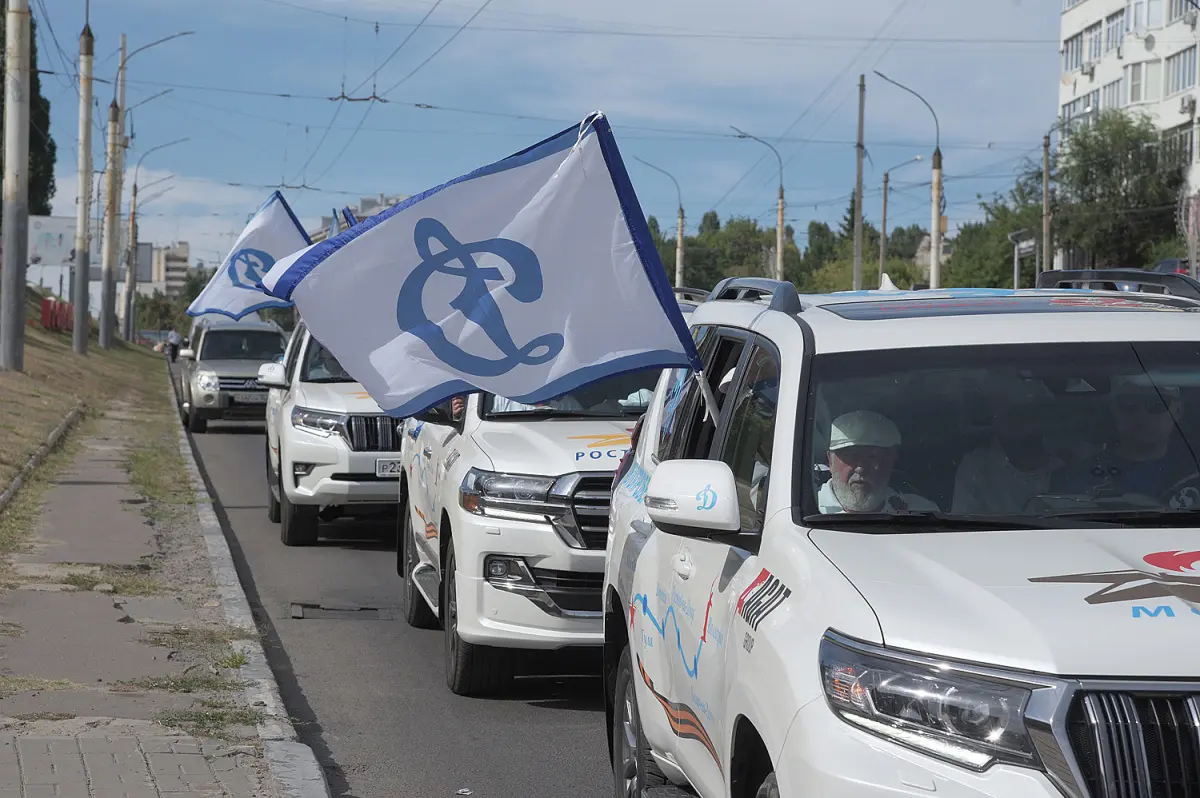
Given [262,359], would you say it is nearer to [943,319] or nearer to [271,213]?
[271,213]

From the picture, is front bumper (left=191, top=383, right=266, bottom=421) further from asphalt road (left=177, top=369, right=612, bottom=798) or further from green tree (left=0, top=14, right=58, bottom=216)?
green tree (left=0, top=14, right=58, bottom=216)

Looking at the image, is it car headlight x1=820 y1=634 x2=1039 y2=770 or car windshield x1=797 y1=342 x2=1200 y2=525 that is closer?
car headlight x1=820 y1=634 x2=1039 y2=770

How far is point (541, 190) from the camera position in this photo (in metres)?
6.67

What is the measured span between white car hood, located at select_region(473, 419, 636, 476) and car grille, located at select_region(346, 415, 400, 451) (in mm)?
4880

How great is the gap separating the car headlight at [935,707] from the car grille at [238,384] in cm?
2499

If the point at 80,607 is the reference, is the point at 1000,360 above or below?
above

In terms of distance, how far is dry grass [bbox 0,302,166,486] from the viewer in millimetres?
20375

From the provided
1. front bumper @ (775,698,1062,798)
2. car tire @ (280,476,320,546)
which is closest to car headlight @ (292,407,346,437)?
car tire @ (280,476,320,546)

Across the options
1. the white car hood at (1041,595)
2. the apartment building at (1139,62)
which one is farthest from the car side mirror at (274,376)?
the apartment building at (1139,62)

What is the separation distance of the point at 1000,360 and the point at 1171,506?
0.59m

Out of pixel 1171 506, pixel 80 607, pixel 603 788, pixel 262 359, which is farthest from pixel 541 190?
pixel 262 359

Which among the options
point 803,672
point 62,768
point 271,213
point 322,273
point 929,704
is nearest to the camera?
point 929,704

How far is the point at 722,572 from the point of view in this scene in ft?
13.4

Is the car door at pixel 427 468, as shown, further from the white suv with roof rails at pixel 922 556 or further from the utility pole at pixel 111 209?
the utility pole at pixel 111 209
